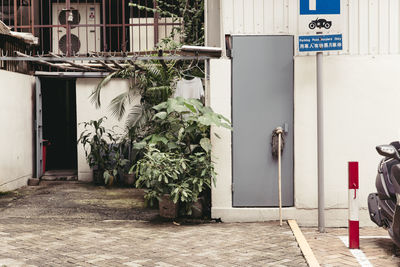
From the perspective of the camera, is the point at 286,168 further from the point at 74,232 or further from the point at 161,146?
the point at 74,232

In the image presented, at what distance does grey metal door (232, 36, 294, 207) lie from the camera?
26.0 ft

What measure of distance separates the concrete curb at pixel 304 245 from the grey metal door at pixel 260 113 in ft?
1.63

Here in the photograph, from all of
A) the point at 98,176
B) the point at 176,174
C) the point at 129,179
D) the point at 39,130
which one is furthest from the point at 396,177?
the point at 39,130

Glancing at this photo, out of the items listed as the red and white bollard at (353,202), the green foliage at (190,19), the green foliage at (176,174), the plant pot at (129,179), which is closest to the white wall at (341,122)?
the green foliage at (176,174)

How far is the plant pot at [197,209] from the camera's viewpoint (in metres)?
8.15

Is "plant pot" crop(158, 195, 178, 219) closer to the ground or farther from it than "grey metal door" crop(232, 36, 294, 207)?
closer to the ground

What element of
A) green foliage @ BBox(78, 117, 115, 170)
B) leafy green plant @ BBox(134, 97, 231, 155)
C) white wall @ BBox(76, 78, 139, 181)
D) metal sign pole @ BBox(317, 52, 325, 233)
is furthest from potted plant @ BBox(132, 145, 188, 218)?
white wall @ BBox(76, 78, 139, 181)

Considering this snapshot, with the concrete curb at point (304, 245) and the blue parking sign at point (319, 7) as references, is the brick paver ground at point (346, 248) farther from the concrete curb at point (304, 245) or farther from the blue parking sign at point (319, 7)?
the blue parking sign at point (319, 7)

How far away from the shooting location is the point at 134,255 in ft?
20.3

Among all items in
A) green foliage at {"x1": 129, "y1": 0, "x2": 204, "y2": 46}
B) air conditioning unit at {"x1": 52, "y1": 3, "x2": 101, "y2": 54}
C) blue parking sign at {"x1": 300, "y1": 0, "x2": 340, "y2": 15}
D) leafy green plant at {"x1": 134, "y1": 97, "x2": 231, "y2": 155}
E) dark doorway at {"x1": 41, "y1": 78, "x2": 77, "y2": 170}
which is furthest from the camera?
dark doorway at {"x1": 41, "y1": 78, "x2": 77, "y2": 170}

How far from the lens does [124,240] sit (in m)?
6.91

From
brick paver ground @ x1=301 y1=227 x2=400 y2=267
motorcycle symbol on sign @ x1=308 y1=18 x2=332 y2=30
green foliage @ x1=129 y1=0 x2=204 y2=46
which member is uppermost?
green foliage @ x1=129 y1=0 x2=204 y2=46

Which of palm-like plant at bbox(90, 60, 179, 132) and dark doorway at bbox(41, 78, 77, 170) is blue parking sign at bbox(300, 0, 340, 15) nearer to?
palm-like plant at bbox(90, 60, 179, 132)

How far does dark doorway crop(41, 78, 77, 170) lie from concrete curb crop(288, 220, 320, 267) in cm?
851
